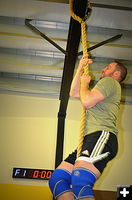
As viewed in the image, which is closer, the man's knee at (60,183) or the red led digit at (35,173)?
the man's knee at (60,183)

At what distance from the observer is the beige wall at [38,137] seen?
4805mm

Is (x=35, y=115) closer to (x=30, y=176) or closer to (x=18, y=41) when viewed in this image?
(x=30, y=176)

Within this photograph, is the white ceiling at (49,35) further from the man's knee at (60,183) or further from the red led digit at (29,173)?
the man's knee at (60,183)

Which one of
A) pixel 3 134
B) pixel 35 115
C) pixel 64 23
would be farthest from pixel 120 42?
pixel 3 134

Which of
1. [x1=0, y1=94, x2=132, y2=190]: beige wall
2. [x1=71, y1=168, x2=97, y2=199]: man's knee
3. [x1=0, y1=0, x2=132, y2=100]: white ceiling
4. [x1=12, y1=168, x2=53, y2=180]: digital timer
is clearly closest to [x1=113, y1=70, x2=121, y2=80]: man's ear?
[x1=71, y1=168, x2=97, y2=199]: man's knee

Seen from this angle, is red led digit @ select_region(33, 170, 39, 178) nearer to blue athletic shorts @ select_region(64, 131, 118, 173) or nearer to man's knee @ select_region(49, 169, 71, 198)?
man's knee @ select_region(49, 169, 71, 198)

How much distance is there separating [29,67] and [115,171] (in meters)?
2.99

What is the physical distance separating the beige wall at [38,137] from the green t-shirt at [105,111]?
11.0ft

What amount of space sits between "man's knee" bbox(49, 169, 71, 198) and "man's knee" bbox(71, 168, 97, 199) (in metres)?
0.16

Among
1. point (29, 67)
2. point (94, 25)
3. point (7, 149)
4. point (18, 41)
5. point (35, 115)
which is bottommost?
point (7, 149)

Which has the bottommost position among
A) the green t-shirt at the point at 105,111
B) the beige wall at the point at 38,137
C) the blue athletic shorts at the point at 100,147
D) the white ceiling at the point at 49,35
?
the beige wall at the point at 38,137

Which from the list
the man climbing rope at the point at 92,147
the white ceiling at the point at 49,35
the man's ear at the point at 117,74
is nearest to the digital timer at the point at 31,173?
the white ceiling at the point at 49,35

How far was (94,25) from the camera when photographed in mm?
3617

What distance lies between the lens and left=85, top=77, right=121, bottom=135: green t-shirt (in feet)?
5.60
